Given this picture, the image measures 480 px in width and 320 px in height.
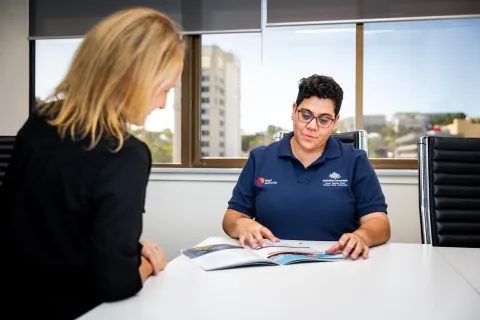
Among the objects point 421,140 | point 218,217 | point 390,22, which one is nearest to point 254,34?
point 390,22

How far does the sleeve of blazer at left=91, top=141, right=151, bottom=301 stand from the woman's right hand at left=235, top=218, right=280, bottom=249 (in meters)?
0.61

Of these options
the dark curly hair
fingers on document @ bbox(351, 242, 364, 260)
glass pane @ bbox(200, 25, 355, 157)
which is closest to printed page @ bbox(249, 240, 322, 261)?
fingers on document @ bbox(351, 242, 364, 260)

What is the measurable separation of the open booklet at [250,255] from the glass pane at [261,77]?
1.71 metres

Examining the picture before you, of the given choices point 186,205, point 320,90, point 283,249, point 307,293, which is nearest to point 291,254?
point 283,249

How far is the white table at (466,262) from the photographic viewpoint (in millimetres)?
1123

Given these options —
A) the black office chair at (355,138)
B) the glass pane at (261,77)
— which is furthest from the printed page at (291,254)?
the glass pane at (261,77)

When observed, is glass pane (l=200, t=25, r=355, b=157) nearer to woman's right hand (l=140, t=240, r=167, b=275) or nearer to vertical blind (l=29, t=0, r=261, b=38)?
vertical blind (l=29, t=0, r=261, b=38)

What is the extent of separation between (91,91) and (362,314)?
0.69m

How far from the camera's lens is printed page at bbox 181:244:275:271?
118 centimetres

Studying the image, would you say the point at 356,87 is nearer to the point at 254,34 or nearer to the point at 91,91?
the point at 254,34

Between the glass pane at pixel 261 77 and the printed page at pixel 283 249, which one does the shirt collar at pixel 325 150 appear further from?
the glass pane at pixel 261 77

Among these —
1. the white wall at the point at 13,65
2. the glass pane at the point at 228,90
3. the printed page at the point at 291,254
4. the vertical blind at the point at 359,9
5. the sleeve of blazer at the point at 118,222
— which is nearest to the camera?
the sleeve of blazer at the point at 118,222

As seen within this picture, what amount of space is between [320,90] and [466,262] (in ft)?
2.80

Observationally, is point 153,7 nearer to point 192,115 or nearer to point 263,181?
point 192,115
